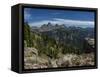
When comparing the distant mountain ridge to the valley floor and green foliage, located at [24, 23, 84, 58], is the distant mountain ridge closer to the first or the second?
green foliage, located at [24, 23, 84, 58]

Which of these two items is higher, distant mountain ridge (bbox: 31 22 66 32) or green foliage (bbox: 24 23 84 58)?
distant mountain ridge (bbox: 31 22 66 32)

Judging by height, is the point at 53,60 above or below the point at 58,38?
below

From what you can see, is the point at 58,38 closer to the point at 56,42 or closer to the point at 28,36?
the point at 56,42

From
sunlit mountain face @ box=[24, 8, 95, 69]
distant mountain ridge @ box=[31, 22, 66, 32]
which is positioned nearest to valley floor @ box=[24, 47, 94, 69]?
sunlit mountain face @ box=[24, 8, 95, 69]

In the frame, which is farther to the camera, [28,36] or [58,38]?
[58,38]

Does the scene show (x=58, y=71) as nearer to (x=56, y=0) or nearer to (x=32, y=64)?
(x=32, y=64)

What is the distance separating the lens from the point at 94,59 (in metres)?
2.84

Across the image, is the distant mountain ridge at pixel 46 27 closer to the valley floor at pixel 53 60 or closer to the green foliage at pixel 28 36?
the green foliage at pixel 28 36

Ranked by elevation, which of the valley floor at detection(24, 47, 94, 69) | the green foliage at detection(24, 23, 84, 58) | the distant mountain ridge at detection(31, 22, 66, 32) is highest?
the distant mountain ridge at detection(31, 22, 66, 32)

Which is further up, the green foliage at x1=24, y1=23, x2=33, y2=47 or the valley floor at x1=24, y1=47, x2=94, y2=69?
the green foliage at x1=24, y1=23, x2=33, y2=47

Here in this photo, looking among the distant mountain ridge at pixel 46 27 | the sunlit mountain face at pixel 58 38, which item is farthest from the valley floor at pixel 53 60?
the distant mountain ridge at pixel 46 27

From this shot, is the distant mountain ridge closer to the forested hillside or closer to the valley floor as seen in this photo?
the forested hillside

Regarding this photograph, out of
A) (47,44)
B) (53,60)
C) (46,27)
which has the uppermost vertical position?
(46,27)

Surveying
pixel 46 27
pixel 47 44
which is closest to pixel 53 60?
pixel 47 44
